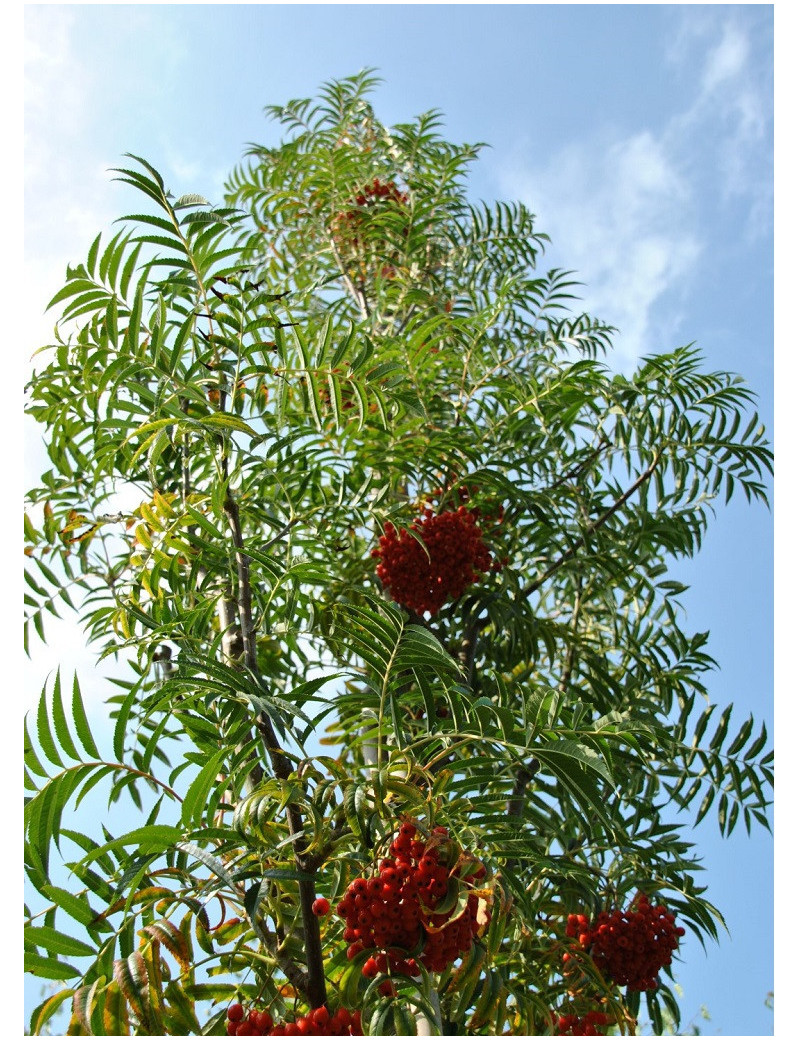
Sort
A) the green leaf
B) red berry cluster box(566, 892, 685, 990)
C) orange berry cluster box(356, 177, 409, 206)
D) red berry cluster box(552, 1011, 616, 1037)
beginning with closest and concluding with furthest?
the green leaf
red berry cluster box(552, 1011, 616, 1037)
red berry cluster box(566, 892, 685, 990)
orange berry cluster box(356, 177, 409, 206)

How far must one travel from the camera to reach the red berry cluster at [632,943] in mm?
2373

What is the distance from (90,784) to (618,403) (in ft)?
6.51

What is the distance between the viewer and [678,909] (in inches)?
98.6

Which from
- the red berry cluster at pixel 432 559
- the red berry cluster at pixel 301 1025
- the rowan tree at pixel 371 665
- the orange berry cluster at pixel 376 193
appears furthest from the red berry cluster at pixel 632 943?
the orange berry cluster at pixel 376 193

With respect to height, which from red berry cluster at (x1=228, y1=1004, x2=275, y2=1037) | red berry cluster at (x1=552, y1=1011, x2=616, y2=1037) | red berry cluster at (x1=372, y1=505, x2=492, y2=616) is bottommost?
red berry cluster at (x1=552, y1=1011, x2=616, y2=1037)

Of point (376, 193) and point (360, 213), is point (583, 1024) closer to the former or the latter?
point (360, 213)

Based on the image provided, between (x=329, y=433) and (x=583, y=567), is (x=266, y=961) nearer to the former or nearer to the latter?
(x=329, y=433)

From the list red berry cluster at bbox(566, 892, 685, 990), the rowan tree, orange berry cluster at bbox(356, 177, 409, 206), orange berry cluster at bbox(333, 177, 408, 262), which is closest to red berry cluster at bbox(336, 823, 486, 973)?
the rowan tree

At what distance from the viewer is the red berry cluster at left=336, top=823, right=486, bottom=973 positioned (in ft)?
4.76

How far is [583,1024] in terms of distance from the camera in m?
2.00

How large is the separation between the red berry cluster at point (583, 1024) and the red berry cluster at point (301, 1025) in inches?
28.4

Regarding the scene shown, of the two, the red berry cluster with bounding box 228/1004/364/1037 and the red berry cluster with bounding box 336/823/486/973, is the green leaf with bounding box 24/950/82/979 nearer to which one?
the red berry cluster with bounding box 228/1004/364/1037

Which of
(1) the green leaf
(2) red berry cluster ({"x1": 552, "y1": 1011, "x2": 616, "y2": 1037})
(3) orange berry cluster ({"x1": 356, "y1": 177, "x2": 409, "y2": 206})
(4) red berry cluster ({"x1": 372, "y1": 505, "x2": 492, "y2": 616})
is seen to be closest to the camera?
(1) the green leaf

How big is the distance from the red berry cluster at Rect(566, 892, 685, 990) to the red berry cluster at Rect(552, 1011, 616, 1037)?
328 mm
